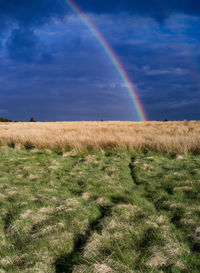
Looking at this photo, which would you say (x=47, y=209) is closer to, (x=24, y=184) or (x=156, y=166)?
(x=24, y=184)

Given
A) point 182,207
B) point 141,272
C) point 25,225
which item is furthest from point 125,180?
point 141,272

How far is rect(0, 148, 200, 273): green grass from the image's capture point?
333 centimetres

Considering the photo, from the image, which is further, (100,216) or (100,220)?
(100,216)

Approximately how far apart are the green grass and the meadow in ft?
0.04

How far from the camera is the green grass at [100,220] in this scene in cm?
333

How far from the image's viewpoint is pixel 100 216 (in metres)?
4.89

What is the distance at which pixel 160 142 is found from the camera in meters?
12.4

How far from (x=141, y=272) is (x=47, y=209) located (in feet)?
8.72

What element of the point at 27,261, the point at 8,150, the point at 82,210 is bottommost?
the point at 27,261

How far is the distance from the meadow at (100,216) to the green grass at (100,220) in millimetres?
12

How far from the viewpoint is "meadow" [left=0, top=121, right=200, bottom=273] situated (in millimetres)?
3342

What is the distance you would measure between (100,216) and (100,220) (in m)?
0.32

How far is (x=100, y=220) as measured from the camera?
15.0 ft

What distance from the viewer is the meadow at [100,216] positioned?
3342mm
